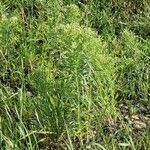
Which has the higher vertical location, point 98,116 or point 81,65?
point 81,65

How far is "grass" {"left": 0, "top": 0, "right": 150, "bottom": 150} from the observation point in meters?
3.02

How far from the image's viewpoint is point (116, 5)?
4594 mm

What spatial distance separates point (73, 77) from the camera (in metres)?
3.02

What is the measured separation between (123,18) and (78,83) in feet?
5.58

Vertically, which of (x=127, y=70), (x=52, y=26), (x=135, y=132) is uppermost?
(x=52, y=26)

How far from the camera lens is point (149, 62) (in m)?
3.77

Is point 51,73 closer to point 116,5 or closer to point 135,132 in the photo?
point 135,132

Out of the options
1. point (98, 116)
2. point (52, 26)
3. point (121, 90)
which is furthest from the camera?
point (52, 26)

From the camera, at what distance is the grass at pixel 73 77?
3.02m

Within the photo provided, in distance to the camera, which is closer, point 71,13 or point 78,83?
point 78,83

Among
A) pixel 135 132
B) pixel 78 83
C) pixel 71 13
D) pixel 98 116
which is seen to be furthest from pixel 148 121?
pixel 71 13

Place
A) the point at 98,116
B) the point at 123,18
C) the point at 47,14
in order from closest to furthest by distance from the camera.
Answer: the point at 98,116 → the point at 47,14 → the point at 123,18

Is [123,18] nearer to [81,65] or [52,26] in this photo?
[52,26]

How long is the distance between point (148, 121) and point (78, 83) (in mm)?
Answer: 725
